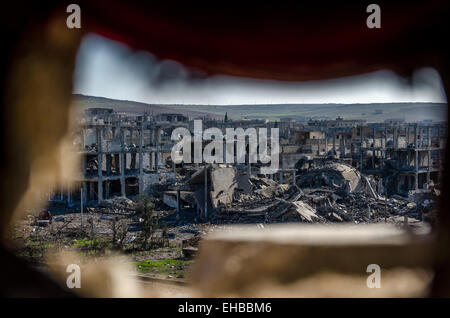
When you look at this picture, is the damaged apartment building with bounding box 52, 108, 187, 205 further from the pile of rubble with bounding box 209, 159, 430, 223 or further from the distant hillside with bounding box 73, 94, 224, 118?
the pile of rubble with bounding box 209, 159, 430, 223

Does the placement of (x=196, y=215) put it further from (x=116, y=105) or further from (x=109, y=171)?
(x=116, y=105)

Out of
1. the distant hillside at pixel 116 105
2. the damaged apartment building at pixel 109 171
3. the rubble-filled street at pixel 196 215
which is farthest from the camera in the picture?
the damaged apartment building at pixel 109 171

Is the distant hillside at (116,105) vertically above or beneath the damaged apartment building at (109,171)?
above

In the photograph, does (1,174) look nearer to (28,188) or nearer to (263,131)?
(28,188)

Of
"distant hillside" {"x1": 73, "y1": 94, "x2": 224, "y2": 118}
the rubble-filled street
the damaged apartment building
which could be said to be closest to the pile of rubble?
the rubble-filled street

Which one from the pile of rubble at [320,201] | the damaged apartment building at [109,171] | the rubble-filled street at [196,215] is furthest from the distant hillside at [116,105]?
the pile of rubble at [320,201]

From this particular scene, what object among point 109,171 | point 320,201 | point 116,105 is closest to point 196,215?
point 320,201

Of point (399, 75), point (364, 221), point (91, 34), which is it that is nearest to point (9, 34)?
point (91, 34)

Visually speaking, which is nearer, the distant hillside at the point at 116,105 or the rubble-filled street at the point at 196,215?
the distant hillside at the point at 116,105

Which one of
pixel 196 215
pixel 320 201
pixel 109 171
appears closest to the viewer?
pixel 320 201

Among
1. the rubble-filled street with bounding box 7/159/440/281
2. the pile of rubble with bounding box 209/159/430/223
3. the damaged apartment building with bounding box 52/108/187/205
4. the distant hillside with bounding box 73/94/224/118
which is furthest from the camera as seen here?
the damaged apartment building with bounding box 52/108/187/205

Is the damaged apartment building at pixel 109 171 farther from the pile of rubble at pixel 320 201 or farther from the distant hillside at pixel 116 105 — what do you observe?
the pile of rubble at pixel 320 201
